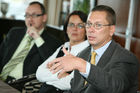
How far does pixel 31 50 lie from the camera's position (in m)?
3.69

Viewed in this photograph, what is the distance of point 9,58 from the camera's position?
3.86 m

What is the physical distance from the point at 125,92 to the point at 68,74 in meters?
0.95

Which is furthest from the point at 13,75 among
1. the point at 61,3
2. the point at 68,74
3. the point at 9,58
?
the point at 61,3

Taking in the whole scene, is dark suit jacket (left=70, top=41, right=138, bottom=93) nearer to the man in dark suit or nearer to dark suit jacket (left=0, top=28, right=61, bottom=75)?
the man in dark suit

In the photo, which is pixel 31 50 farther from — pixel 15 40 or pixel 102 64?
pixel 102 64

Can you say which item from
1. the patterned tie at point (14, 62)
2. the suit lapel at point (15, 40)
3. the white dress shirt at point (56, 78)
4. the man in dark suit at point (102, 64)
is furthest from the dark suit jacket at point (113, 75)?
the suit lapel at point (15, 40)

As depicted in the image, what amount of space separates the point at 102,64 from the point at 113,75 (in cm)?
27

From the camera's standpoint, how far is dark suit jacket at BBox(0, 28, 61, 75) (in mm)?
3557

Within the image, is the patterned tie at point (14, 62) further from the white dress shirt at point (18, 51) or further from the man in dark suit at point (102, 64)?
the man in dark suit at point (102, 64)

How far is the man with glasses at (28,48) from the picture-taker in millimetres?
3598

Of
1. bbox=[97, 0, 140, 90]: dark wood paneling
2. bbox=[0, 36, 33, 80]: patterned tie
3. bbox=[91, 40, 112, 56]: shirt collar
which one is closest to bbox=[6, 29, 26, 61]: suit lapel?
bbox=[0, 36, 33, 80]: patterned tie

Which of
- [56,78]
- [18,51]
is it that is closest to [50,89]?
[56,78]

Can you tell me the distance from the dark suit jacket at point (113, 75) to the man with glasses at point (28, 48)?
50.2 inches

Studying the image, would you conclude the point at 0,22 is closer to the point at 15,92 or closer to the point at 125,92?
the point at 15,92
